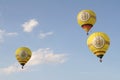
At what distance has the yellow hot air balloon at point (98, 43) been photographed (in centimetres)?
5550

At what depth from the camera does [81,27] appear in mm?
62781

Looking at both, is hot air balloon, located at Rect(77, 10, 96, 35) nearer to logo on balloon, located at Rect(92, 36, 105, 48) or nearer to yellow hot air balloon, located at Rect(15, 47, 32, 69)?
logo on balloon, located at Rect(92, 36, 105, 48)

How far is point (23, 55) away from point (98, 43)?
20306 millimetres

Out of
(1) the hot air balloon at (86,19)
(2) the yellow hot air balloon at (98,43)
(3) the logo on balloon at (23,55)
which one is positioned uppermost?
(1) the hot air balloon at (86,19)

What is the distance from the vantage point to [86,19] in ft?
204

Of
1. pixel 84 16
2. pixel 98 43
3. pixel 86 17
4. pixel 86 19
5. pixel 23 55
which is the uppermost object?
pixel 84 16

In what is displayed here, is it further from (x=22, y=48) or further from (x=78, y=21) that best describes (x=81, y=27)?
(x=22, y=48)

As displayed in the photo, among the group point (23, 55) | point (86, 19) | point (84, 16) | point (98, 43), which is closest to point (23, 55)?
point (23, 55)

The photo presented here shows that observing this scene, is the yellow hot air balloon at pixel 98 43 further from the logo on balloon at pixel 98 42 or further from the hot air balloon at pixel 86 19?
the hot air balloon at pixel 86 19

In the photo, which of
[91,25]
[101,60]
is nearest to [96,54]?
[101,60]

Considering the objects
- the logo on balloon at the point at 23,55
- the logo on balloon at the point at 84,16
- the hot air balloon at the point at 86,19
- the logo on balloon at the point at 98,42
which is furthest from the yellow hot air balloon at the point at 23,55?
the logo on balloon at the point at 98,42

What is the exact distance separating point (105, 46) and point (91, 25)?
7616 mm

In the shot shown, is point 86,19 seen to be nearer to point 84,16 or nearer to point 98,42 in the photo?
point 84,16

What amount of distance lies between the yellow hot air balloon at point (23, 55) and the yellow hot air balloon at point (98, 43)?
18.9m
